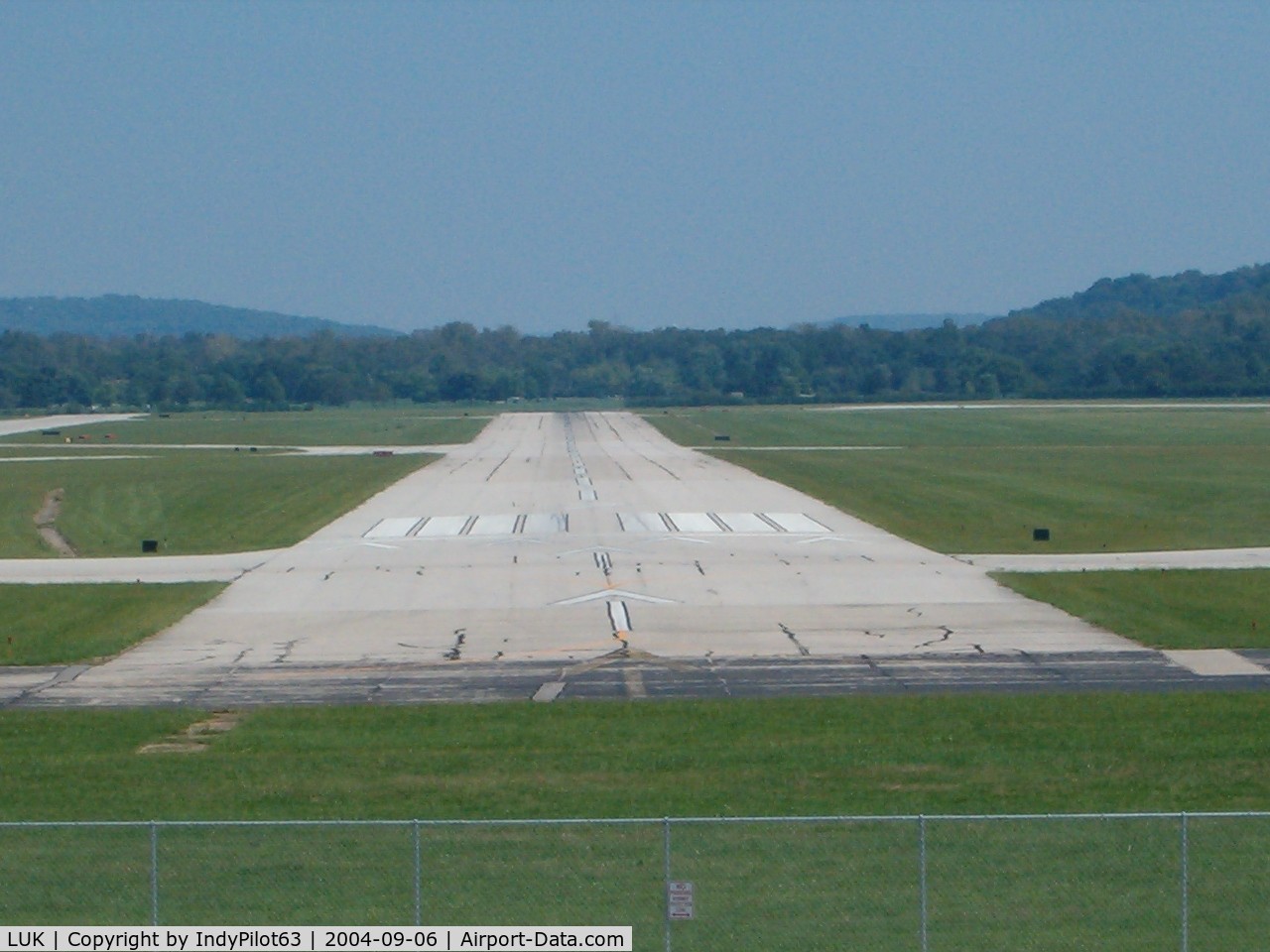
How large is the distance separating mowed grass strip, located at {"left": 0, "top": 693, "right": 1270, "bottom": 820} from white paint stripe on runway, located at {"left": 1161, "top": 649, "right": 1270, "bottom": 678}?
211cm

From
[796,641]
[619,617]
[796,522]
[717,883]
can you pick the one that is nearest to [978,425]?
[796,522]

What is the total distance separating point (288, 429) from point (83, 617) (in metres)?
114

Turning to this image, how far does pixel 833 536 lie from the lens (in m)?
50.6

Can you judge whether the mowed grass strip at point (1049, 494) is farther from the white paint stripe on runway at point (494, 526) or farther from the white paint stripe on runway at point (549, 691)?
the white paint stripe on runway at point (549, 691)

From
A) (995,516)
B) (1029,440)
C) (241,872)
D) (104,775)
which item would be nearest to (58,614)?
(104,775)

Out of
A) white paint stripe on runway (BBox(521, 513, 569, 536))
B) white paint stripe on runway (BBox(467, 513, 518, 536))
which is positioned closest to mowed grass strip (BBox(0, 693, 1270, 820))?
white paint stripe on runway (BBox(467, 513, 518, 536))

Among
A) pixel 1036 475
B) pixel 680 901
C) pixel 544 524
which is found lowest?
pixel 1036 475

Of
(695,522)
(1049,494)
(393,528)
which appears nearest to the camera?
(393,528)

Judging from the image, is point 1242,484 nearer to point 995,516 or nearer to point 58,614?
point 995,516

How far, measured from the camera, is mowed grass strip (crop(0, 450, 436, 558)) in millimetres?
54844

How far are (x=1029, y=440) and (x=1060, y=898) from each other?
9803 centimetres

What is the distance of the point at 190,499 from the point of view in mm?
70500

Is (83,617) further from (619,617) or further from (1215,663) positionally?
(1215,663)

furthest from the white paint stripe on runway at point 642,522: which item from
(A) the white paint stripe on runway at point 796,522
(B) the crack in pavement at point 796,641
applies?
(B) the crack in pavement at point 796,641
